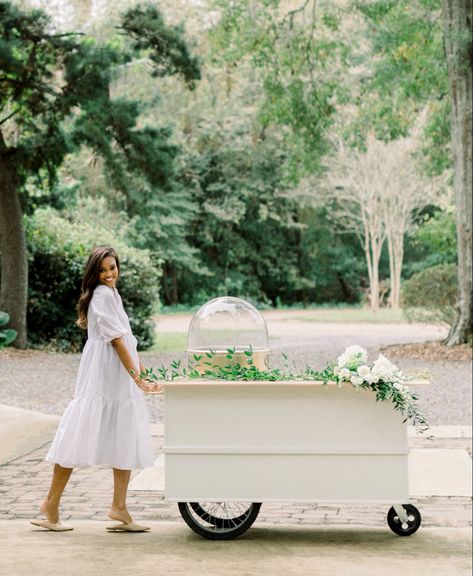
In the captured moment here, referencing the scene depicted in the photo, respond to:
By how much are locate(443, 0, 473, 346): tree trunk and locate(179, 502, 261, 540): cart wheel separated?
12363mm

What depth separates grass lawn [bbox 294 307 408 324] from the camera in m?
29.3

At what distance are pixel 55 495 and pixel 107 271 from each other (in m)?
1.16

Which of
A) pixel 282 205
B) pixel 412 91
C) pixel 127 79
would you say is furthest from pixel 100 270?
pixel 282 205

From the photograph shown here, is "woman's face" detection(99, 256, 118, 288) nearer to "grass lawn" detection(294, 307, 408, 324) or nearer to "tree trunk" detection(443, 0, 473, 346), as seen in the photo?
"tree trunk" detection(443, 0, 473, 346)

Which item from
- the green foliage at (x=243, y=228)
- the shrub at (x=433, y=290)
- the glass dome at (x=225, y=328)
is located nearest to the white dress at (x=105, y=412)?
the glass dome at (x=225, y=328)

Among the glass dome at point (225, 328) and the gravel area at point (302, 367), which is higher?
the glass dome at point (225, 328)

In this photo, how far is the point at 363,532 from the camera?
5035mm

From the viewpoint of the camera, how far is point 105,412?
485cm

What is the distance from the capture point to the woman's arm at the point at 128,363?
4719 millimetres

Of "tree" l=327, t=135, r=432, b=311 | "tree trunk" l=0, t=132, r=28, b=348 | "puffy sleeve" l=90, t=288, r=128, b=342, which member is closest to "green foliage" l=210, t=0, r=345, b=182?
"tree trunk" l=0, t=132, r=28, b=348

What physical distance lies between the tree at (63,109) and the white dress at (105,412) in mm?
10957

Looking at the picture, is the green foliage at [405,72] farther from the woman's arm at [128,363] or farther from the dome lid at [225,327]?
the woman's arm at [128,363]

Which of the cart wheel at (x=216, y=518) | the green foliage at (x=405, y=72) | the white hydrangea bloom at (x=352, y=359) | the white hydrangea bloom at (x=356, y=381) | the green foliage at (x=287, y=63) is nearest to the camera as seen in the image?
the white hydrangea bloom at (x=356, y=381)

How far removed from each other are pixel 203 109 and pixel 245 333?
29919 millimetres
